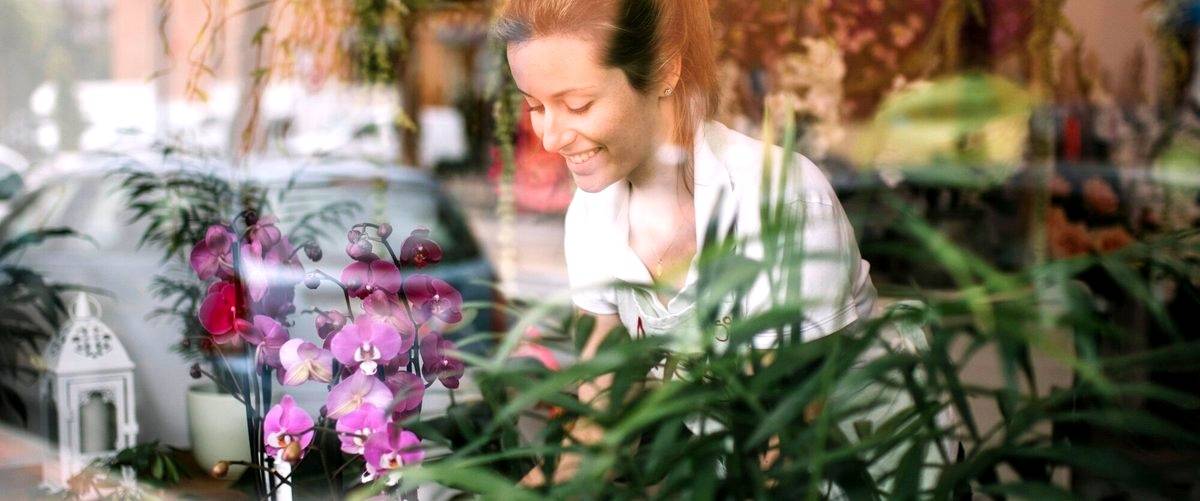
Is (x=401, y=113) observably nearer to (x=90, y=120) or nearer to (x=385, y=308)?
(x=90, y=120)

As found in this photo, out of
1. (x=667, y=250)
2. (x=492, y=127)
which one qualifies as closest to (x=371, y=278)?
(x=667, y=250)

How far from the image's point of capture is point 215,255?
3.74ft

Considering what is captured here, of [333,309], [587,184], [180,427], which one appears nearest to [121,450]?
[180,427]

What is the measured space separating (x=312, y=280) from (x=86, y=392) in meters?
0.64

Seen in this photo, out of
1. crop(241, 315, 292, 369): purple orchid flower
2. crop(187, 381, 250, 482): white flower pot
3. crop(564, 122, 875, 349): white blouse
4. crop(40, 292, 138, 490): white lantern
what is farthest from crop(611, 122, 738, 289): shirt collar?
crop(40, 292, 138, 490): white lantern

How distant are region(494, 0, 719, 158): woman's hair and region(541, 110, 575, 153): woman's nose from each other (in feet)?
0.26

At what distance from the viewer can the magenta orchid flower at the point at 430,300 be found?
106 cm

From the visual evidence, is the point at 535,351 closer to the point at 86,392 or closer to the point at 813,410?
the point at 813,410

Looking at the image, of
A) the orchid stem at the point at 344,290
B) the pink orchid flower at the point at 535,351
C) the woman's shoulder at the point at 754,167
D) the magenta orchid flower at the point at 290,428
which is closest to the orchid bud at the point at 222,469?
the magenta orchid flower at the point at 290,428

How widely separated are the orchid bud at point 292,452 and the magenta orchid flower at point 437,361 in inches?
5.1

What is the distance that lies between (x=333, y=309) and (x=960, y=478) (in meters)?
0.59

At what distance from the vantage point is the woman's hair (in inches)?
46.6

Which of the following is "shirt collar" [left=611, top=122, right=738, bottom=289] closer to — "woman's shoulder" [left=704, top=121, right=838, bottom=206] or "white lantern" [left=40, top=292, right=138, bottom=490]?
"woman's shoulder" [left=704, top=121, right=838, bottom=206]

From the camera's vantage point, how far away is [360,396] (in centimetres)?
102
